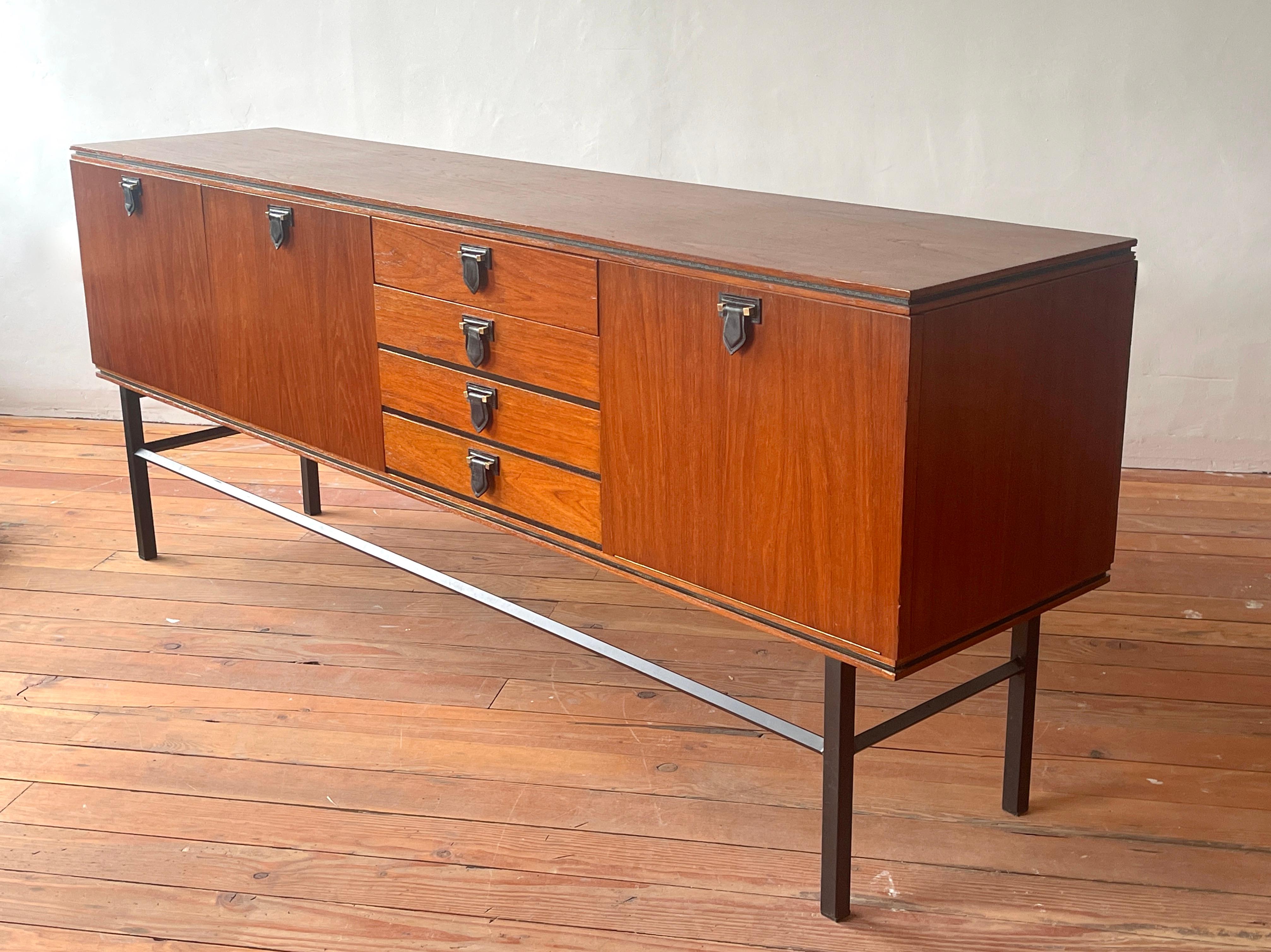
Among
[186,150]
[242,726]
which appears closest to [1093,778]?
[242,726]

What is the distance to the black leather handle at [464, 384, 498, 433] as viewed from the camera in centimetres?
225

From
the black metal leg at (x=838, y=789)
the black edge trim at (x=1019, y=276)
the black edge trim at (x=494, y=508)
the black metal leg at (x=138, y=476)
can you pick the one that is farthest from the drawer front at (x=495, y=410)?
the black metal leg at (x=138, y=476)

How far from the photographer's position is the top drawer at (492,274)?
6.70 feet

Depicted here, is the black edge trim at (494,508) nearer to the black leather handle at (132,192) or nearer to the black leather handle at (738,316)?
the black leather handle at (738,316)

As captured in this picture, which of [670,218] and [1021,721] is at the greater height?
[670,218]

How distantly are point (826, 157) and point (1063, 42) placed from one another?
0.70 meters

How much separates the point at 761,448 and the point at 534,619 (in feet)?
2.45

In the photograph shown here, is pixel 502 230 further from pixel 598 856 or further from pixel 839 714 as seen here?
pixel 598 856

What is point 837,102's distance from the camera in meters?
3.82

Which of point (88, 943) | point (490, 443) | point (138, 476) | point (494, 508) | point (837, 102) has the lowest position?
point (88, 943)

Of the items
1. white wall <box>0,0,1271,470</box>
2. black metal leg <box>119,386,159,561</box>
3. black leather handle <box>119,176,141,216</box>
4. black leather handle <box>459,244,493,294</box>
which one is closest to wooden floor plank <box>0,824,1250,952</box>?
black leather handle <box>459,244,493,294</box>

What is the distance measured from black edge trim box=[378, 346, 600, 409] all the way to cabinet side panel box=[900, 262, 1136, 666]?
578 millimetres

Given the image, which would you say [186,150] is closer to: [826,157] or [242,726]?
[242,726]

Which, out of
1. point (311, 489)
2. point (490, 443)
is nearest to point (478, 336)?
point (490, 443)
